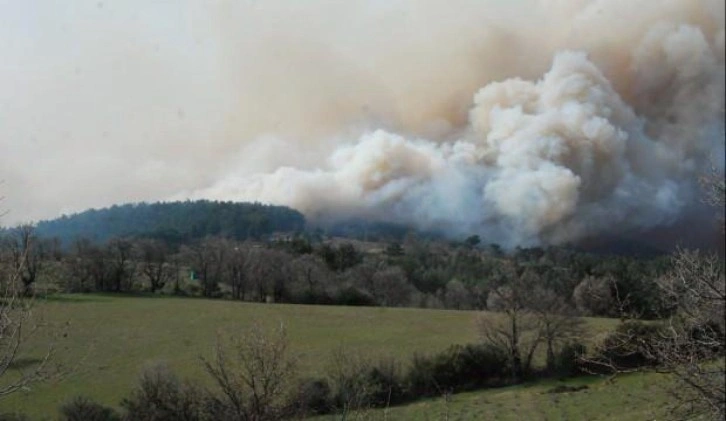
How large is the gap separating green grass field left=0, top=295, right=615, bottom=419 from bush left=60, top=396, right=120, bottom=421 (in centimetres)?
232

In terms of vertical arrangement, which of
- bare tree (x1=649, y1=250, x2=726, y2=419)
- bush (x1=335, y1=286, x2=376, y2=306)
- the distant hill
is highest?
the distant hill

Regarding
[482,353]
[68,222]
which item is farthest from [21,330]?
[68,222]

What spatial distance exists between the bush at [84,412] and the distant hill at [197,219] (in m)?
112

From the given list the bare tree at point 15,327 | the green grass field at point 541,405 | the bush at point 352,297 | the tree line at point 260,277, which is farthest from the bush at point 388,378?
the bare tree at point 15,327

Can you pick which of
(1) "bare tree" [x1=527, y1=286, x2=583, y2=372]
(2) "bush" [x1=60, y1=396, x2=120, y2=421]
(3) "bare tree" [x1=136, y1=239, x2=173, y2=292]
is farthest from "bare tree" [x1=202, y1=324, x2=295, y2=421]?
(3) "bare tree" [x1=136, y1=239, x2=173, y2=292]

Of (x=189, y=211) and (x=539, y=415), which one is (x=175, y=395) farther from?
(x=189, y=211)

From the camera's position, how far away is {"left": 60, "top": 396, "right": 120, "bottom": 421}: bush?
88.3 feet

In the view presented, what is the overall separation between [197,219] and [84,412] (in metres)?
134

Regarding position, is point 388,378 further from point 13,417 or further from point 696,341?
point 696,341

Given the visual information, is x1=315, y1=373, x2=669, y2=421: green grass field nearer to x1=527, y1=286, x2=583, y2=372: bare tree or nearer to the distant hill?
x1=527, y1=286, x2=583, y2=372: bare tree

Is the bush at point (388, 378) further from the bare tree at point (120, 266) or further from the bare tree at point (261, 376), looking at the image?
the bare tree at point (120, 266)

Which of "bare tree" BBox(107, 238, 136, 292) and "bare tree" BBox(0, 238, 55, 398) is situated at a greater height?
"bare tree" BBox(107, 238, 136, 292)

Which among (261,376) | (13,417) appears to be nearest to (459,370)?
(261,376)

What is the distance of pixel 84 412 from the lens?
89.2ft
